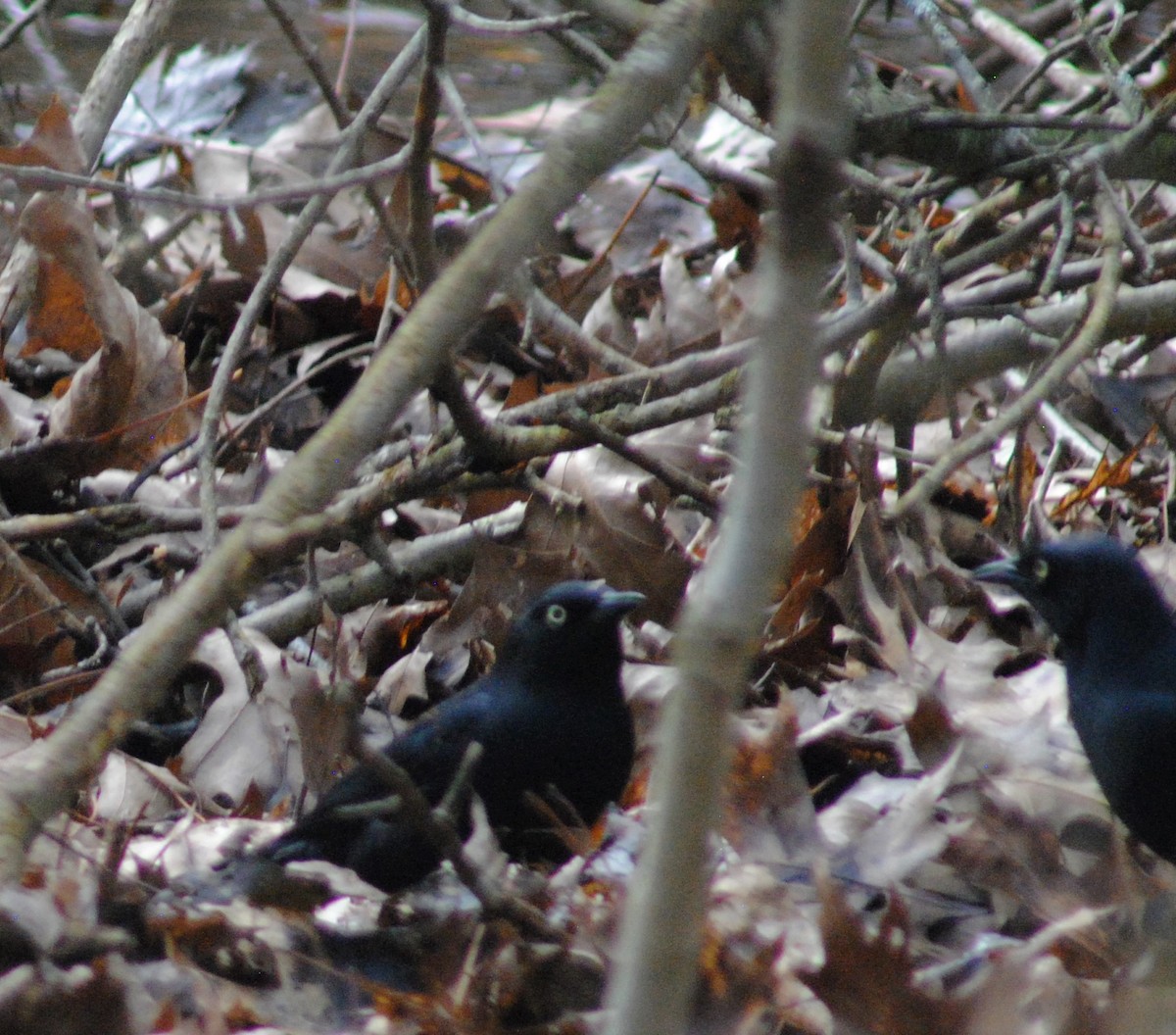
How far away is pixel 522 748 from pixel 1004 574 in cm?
115

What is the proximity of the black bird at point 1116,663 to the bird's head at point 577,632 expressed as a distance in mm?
844

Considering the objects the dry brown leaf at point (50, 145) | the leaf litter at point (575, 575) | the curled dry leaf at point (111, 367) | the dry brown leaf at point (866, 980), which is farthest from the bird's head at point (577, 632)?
the dry brown leaf at point (50, 145)

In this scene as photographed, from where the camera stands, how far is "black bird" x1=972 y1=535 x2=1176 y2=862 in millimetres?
2943

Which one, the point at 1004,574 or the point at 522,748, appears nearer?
the point at 522,748

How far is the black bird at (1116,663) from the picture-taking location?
2.94m

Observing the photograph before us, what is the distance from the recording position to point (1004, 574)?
344cm

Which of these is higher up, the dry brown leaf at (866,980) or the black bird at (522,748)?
the dry brown leaf at (866,980)

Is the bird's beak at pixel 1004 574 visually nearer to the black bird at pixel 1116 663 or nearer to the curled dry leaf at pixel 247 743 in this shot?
the black bird at pixel 1116 663

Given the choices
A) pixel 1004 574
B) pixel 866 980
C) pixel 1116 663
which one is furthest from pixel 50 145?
pixel 866 980

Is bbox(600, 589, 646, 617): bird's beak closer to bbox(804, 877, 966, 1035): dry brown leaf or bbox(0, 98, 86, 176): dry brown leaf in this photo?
bbox(804, 877, 966, 1035): dry brown leaf

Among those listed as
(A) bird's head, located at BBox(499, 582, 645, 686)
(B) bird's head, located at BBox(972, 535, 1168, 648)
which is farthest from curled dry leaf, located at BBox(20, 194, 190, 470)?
(B) bird's head, located at BBox(972, 535, 1168, 648)

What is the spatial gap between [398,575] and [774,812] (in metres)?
1.50

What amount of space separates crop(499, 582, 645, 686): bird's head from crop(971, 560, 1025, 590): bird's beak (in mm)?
777

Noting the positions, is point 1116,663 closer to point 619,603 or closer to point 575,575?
point 619,603
